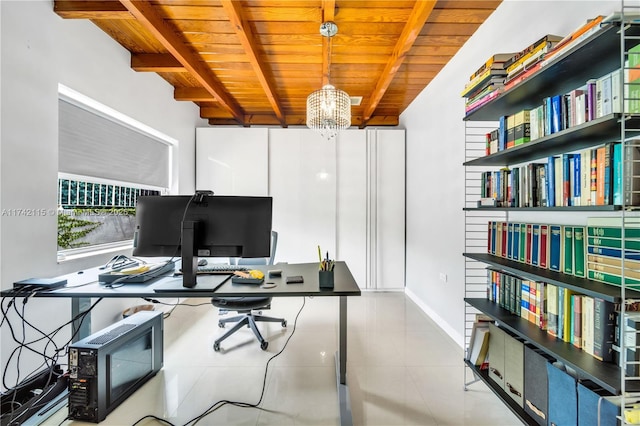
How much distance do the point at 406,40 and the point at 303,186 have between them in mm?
2375

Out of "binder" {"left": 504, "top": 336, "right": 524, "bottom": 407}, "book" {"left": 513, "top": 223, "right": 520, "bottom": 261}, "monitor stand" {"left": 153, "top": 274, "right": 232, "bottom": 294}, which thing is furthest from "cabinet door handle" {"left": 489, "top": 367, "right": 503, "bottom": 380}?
"monitor stand" {"left": 153, "top": 274, "right": 232, "bottom": 294}

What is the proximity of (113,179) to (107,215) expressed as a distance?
0.36m

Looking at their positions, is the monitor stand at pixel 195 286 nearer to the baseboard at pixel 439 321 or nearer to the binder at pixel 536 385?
the binder at pixel 536 385

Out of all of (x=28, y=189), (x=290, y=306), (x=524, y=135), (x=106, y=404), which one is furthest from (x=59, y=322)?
(x=524, y=135)

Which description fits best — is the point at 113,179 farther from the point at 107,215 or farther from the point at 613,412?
the point at 613,412

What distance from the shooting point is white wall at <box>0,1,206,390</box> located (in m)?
1.67

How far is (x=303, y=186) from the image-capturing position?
4184mm

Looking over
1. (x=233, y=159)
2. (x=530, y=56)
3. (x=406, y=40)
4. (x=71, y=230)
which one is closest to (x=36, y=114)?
(x=71, y=230)

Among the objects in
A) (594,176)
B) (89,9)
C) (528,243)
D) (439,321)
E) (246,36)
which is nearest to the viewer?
(594,176)

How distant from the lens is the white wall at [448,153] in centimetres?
169

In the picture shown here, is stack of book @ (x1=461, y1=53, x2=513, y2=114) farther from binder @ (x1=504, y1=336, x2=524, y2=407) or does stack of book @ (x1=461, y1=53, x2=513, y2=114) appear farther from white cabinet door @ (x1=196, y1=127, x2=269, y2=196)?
white cabinet door @ (x1=196, y1=127, x2=269, y2=196)

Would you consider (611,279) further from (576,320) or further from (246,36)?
(246,36)

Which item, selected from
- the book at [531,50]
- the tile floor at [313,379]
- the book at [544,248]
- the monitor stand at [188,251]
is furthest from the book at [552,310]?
the monitor stand at [188,251]

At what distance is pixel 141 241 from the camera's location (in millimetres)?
1624
